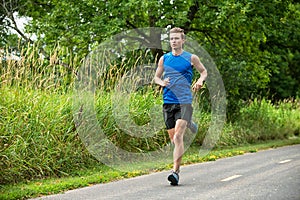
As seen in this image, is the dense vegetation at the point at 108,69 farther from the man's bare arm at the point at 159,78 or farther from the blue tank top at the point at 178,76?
the blue tank top at the point at 178,76

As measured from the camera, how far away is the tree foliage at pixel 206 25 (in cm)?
1669

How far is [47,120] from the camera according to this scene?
354 inches

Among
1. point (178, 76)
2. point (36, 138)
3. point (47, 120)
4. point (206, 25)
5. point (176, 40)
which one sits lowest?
point (36, 138)

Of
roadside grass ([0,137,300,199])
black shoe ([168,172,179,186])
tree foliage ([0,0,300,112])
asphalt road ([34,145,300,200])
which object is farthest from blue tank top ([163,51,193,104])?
tree foliage ([0,0,300,112])

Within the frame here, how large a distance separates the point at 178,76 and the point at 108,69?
3.73m

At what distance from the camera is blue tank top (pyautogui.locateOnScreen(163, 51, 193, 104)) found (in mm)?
7840

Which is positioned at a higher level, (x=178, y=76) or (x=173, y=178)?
(x=178, y=76)

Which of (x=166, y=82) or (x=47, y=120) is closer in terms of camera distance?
(x=166, y=82)

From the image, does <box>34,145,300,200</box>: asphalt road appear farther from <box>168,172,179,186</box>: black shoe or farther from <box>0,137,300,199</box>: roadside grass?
<box>0,137,300,199</box>: roadside grass

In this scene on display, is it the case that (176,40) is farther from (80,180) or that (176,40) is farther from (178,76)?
(80,180)

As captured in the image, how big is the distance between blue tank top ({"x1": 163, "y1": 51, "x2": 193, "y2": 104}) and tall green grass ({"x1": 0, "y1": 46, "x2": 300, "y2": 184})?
2.14 metres

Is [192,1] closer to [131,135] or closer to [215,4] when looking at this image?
[215,4]

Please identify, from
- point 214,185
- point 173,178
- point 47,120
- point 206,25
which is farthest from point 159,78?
point 206,25

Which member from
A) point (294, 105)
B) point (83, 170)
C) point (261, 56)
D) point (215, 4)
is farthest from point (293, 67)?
point (83, 170)
